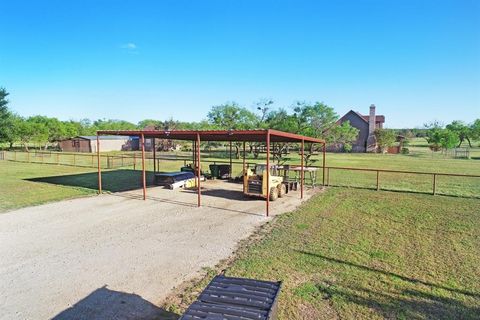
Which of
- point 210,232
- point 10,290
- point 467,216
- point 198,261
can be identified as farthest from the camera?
point 467,216

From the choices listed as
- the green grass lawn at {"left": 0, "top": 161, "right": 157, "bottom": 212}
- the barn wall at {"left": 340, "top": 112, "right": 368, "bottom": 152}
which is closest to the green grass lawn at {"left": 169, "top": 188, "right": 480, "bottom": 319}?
the green grass lawn at {"left": 0, "top": 161, "right": 157, "bottom": 212}

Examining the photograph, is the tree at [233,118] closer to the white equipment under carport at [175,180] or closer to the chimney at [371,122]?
the chimney at [371,122]

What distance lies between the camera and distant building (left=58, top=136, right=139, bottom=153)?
51.1 m

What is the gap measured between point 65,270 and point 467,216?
11.8 meters

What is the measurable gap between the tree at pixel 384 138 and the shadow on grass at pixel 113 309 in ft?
169

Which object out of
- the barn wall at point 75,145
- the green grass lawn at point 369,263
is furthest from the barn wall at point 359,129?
the green grass lawn at point 369,263

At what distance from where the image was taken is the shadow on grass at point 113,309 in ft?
15.2

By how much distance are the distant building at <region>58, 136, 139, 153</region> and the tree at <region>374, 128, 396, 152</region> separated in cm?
4218

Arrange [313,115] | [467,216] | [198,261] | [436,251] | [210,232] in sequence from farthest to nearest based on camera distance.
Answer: [313,115] < [467,216] < [210,232] < [436,251] < [198,261]

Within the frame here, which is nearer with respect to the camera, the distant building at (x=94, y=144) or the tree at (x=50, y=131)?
the tree at (x=50, y=131)

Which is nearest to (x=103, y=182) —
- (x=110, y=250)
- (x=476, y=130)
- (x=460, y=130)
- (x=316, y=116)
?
(x=110, y=250)

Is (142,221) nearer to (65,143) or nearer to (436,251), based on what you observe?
(436,251)

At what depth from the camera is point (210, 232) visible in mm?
8703

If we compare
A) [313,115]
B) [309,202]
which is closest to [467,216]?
[309,202]
